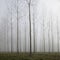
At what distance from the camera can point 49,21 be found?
43406mm

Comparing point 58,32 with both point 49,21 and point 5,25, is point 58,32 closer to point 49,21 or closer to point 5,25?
point 49,21

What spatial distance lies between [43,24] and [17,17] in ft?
38.7

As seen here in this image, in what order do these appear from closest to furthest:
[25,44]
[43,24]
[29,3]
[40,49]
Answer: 1. [29,3]
2. [43,24]
3. [25,44]
4. [40,49]

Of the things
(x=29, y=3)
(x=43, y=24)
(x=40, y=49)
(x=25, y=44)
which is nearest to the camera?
(x=29, y=3)

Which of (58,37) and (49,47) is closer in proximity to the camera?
(58,37)

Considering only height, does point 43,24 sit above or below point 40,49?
above

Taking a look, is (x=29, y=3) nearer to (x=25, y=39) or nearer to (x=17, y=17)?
(x=17, y=17)

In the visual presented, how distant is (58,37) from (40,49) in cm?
1116

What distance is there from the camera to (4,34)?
2047 inches

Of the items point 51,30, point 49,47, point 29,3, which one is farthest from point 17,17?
point 49,47

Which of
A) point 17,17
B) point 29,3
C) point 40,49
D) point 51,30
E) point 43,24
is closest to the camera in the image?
point 29,3

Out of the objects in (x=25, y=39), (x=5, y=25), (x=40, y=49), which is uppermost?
(x=5, y=25)

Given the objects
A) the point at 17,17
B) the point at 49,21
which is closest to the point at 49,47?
the point at 49,21

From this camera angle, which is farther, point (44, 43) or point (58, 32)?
point (44, 43)
